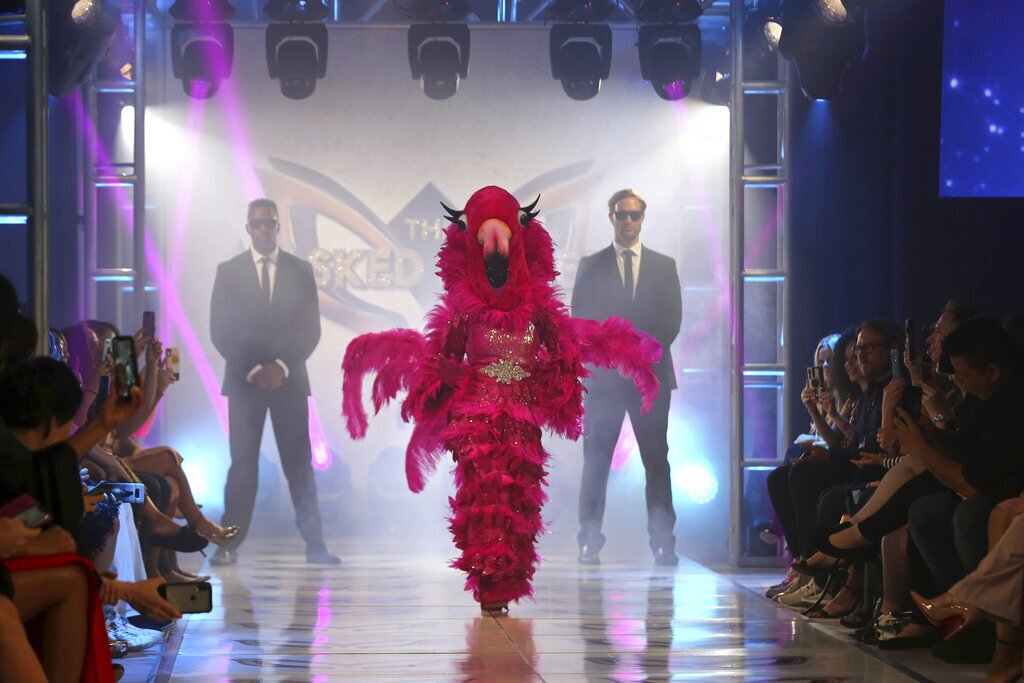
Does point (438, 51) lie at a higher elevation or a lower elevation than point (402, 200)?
higher

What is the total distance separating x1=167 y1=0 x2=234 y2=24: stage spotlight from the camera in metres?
7.29

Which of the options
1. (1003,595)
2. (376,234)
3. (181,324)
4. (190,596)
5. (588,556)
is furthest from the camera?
(376,234)

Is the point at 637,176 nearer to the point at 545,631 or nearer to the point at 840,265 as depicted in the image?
the point at 840,265

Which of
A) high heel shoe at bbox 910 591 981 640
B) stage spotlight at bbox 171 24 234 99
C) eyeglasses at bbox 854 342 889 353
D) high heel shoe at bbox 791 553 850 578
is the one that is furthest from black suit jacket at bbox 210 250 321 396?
high heel shoe at bbox 910 591 981 640

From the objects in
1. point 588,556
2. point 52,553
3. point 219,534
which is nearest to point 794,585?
point 588,556

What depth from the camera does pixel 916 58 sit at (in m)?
5.69

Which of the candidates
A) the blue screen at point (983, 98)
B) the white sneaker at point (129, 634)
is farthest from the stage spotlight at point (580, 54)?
the white sneaker at point (129, 634)

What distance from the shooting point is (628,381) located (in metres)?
7.50

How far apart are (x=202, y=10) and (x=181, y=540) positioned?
3.42m

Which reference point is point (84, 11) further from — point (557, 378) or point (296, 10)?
point (557, 378)

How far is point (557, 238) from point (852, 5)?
96.7 inches

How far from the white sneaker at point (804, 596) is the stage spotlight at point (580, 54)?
3185 millimetres

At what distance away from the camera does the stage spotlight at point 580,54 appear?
24.3ft

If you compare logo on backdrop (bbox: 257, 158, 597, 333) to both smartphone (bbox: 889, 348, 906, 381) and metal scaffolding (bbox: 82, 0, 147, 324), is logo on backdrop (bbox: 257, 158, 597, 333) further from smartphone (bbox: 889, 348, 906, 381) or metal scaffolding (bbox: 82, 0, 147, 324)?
smartphone (bbox: 889, 348, 906, 381)
